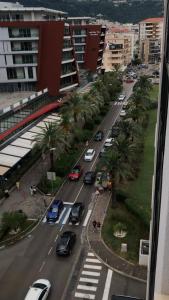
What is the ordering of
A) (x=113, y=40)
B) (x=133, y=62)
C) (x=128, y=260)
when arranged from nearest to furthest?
(x=128, y=260) → (x=113, y=40) → (x=133, y=62)

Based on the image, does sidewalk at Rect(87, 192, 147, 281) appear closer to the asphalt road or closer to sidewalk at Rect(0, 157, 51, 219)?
the asphalt road

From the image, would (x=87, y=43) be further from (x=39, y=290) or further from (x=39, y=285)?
(x=39, y=290)

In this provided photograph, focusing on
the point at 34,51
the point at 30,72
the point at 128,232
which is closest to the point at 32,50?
the point at 34,51

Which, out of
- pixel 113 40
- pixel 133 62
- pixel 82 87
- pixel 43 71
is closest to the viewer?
pixel 43 71

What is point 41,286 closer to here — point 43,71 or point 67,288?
point 67,288

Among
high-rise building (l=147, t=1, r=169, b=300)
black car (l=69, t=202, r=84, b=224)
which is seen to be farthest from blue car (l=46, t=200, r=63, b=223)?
high-rise building (l=147, t=1, r=169, b=300)

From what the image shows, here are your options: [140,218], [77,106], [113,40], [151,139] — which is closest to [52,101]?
[77,106]
